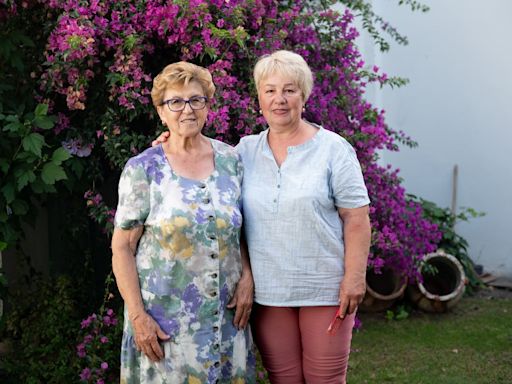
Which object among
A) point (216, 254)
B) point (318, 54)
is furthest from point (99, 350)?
point (318, 54)

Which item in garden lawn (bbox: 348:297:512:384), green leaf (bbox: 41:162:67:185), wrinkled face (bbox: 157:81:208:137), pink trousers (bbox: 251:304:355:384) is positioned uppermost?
wrinkled face (bbox: 157:81:208:137)

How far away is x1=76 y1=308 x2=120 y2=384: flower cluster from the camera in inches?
156

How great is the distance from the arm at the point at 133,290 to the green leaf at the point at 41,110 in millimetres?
1095

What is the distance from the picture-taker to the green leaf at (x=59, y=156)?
356cm

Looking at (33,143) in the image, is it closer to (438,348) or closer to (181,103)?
(181,103)

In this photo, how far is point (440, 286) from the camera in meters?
6.26

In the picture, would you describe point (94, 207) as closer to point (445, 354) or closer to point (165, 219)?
point (165, 219)

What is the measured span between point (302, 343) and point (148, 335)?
0.62 m

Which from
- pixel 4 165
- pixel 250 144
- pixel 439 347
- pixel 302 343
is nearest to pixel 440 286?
pixel 439 347

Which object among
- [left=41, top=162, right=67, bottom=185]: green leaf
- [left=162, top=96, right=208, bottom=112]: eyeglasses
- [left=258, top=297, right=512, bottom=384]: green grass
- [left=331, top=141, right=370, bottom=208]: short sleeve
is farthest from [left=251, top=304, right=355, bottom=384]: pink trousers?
[left=41, top=162, right=67, bottom=185]: green leaf

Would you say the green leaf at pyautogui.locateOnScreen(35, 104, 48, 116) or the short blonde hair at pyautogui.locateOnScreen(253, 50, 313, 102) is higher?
the short blonde hair at pyautogui.locateOnScreen(253, 50, 313, 102)

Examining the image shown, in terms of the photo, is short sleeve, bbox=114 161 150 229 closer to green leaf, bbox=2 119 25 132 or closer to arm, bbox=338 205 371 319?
arm, bbox=338 205 371 319

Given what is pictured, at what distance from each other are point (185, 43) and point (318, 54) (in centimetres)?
104

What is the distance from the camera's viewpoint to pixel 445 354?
502 centimetres
